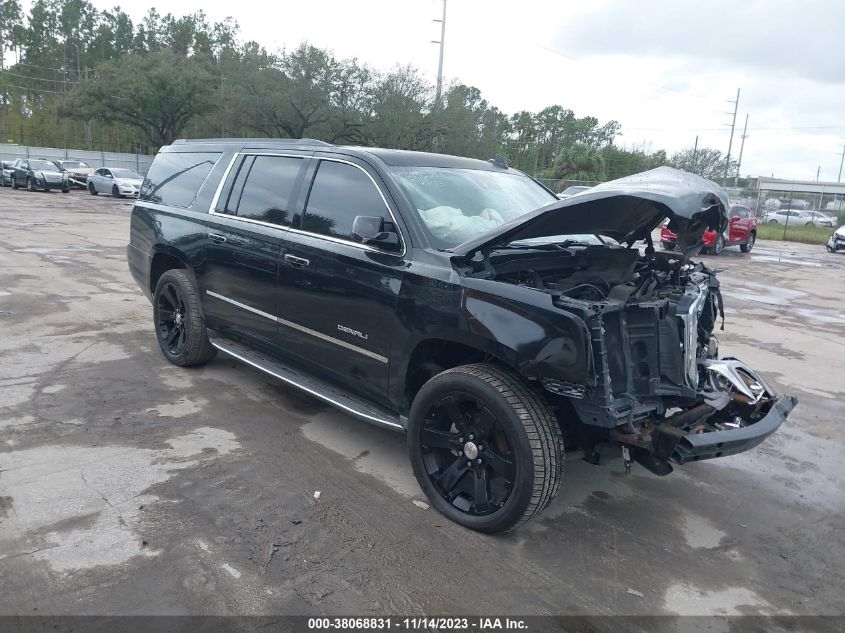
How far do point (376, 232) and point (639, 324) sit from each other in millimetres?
1501

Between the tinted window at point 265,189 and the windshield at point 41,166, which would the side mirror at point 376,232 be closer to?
the tinted window at point 265,189

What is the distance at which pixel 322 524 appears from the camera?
3449mm

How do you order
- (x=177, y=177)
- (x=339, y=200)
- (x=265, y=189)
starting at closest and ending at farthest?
1. (x=339, y=200)
2. (x=265, y=189)
3. (x=177, y=177)

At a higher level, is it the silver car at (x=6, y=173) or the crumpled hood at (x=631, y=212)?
the crumpled hood at (x=631, y=212)

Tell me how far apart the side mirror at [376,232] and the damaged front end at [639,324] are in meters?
0.45

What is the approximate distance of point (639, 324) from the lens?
3.35m

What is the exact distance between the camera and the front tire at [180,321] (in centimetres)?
547

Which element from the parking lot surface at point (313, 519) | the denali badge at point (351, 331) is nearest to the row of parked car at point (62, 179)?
the parking lot surface at point (313, 519)

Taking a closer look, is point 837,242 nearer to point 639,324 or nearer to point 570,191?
point 570,191

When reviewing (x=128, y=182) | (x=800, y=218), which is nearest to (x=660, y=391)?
(x=128, y=182)

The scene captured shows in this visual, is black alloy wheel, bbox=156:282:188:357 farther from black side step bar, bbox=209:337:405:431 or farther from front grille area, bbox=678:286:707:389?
front grille area, bbox=678:286:707:389

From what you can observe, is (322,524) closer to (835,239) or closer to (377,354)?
(377,354)

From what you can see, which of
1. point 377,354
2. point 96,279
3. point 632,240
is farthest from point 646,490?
point 96,279

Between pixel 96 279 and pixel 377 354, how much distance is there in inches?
293
